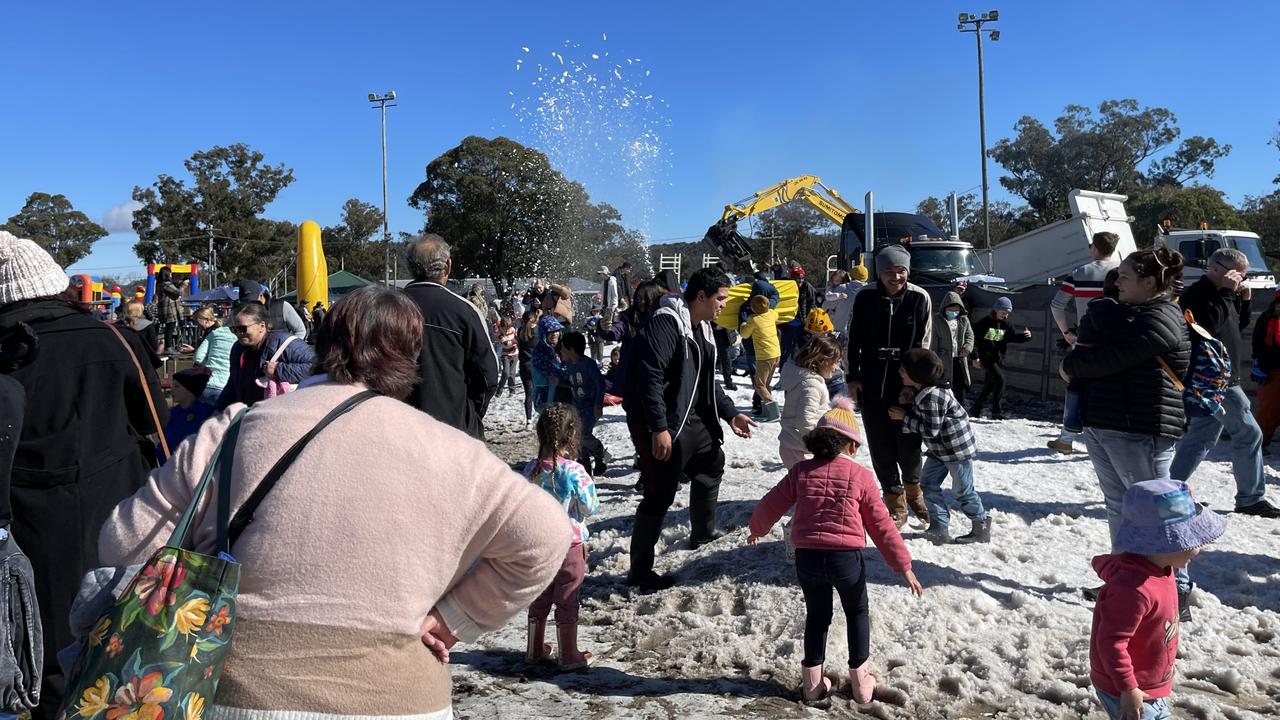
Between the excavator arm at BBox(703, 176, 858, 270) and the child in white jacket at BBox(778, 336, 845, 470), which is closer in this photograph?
the child in white jacket at BBox(778, 336, 845, 470)

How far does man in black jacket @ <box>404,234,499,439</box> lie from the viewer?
4555 mm

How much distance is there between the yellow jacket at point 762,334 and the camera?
1063 cm

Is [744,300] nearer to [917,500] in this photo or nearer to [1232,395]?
[917,500]

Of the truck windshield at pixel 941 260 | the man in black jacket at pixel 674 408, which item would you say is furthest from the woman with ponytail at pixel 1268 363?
the truck windshield at pixel 941 260

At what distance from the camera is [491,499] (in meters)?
1.92

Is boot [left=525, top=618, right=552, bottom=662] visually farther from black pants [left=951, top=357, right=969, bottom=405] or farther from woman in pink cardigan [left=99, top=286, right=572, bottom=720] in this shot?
black pants [left=951, top=357, right=969, bottom=405]

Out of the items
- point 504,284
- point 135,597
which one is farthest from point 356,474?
point 504,284

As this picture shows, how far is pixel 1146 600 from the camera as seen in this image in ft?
9.96

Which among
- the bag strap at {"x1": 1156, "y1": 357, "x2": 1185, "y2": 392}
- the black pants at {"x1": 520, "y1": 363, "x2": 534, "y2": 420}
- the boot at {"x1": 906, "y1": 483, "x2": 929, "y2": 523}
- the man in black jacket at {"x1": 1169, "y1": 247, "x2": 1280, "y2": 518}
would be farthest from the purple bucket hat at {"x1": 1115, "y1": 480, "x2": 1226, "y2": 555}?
the black pants at {"x1": 520, "y1": 363, "x2": 534, "y2": 420}

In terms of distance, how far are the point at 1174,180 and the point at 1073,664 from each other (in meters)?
65.3

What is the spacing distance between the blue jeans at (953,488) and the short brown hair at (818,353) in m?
0.90

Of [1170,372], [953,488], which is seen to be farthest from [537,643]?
[1170,372]

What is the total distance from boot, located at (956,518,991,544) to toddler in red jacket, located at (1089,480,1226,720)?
9.31 feet

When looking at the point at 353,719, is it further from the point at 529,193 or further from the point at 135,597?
the point at 529,193
